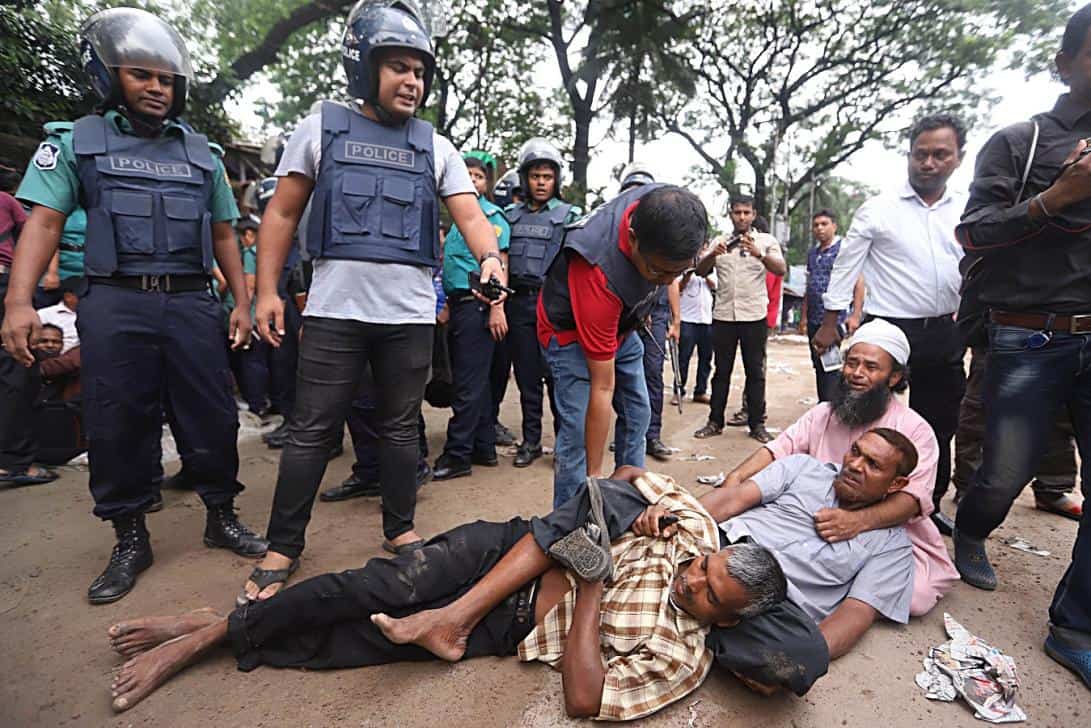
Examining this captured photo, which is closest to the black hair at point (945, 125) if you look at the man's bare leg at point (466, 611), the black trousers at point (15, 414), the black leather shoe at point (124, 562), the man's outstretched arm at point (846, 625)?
Result: the man's outstretched arm at point (846, 625)

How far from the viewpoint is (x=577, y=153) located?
10398 mm

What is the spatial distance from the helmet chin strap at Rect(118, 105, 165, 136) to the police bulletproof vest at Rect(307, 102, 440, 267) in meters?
0.68

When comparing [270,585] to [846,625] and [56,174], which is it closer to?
[56,174]

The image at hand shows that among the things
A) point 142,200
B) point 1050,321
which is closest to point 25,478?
point 142,200

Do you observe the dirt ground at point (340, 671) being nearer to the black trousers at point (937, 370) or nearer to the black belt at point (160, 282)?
the black trousers at point (937, 370)

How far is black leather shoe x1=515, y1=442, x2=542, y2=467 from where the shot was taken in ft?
12.2

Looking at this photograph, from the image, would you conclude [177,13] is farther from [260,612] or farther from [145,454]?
[260,612]

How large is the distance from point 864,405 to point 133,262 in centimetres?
293

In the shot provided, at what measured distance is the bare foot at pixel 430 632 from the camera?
1596 mm

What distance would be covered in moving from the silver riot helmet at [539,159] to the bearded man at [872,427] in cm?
213

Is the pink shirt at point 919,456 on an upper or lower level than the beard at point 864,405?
lower

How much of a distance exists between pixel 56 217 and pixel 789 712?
2914mm

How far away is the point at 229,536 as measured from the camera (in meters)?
2.39

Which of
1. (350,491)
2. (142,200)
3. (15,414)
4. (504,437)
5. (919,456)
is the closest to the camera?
(142,200)
